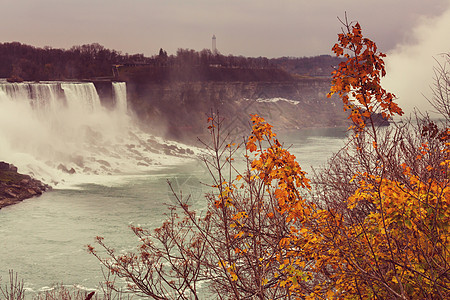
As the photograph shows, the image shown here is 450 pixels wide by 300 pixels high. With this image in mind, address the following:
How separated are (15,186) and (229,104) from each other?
66388 mm

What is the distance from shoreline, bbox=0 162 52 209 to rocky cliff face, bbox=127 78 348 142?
3057cm

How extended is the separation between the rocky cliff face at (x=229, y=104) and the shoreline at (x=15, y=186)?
30.6m

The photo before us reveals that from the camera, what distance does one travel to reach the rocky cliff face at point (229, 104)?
83.3 metres

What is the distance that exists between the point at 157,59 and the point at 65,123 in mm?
46664

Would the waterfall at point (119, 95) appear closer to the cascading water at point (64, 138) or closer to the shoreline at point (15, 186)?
the cascading water at point (64, 138)

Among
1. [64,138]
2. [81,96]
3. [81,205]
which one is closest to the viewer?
[81,205]

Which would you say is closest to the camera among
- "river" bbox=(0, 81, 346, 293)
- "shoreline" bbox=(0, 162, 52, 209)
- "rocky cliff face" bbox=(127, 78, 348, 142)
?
"river" bbox=(0, 81, 346, 293)

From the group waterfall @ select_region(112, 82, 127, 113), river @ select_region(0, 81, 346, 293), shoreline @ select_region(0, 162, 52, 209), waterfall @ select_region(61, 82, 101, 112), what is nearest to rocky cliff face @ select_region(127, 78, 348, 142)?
waterfall @ select_region(112, 82, 127, 113)

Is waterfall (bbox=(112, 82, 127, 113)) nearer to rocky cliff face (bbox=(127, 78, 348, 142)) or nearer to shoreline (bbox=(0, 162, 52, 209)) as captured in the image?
rocky cliff face (bbox=(127, 78, 348, 142))

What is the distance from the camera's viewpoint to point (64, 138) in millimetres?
59844

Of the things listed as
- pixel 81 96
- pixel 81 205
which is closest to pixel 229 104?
pixel 81 96

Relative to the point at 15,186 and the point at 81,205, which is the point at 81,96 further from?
the point at 81,205

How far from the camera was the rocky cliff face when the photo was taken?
83.3m

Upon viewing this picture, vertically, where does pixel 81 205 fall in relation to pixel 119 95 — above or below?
below
